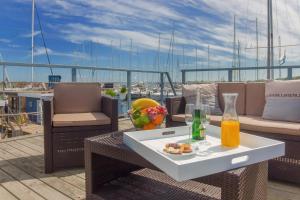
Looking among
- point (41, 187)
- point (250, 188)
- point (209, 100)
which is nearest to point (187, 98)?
point (209, 100)

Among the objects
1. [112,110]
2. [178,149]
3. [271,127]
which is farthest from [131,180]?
[271,127]

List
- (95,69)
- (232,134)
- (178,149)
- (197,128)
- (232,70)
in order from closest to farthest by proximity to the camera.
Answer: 1. (178,149)
2. (232,134)
3. (197,128)
4. (232,70)
5. (95,69)

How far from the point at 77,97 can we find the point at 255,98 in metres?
1.99

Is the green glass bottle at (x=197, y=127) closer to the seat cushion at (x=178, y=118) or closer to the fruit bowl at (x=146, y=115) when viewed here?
the fruit bowl at (x=146, y=115)

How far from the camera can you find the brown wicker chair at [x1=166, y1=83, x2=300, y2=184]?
2053 millimetres

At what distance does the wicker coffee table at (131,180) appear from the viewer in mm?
1315

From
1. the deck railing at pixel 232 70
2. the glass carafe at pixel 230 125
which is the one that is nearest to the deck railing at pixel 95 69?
the deck railing at pixel 232 70

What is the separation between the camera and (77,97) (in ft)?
10.2

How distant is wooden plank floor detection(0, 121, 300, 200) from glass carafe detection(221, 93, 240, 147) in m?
0.86

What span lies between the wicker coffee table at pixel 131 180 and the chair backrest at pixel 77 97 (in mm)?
1421

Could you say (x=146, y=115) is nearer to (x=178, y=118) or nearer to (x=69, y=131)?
(x=69, y=131)

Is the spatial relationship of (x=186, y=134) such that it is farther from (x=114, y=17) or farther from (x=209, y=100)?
(x=114, y=17)

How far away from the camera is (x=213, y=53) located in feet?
36.9

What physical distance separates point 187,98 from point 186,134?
1.57 meters
